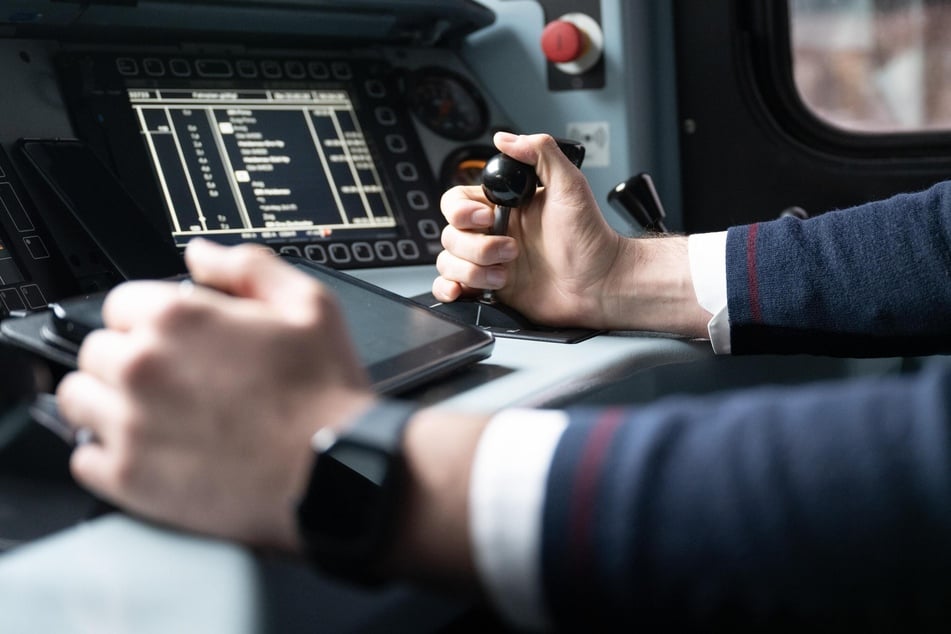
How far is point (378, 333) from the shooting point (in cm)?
81

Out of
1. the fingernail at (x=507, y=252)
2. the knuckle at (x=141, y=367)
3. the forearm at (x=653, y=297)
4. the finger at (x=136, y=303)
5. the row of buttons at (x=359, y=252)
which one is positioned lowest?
the forearm at (x=653, y=297)

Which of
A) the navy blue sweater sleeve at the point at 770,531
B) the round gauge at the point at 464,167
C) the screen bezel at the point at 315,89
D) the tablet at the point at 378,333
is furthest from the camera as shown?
the round gauge at the point at 464,167

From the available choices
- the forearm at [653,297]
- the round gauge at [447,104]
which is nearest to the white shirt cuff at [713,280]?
the forearm at [653,297]

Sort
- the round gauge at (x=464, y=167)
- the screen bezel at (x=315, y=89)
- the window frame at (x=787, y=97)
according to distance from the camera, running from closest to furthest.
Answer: the screen bezel at (x=315, y=89)
the round gauge at (x=464, y=167)
the window frame at (x=787, y=97)

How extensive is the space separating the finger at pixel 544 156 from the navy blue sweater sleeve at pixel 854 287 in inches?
7.8

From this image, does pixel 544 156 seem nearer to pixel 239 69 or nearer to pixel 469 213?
pixel 469 213

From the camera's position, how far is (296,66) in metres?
1.39

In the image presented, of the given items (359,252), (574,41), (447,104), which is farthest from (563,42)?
(359,252)

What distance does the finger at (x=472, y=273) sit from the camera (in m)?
1.07

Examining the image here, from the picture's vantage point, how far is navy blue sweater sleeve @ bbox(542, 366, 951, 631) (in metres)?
0.48

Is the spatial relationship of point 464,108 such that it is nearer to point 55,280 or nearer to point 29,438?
point 55,280

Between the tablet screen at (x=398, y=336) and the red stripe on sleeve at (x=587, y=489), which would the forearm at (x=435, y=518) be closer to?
the red stripe on sleeve at (x=587, y=489)

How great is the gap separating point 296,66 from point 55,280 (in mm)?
488

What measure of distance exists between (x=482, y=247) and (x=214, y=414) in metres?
0.57
